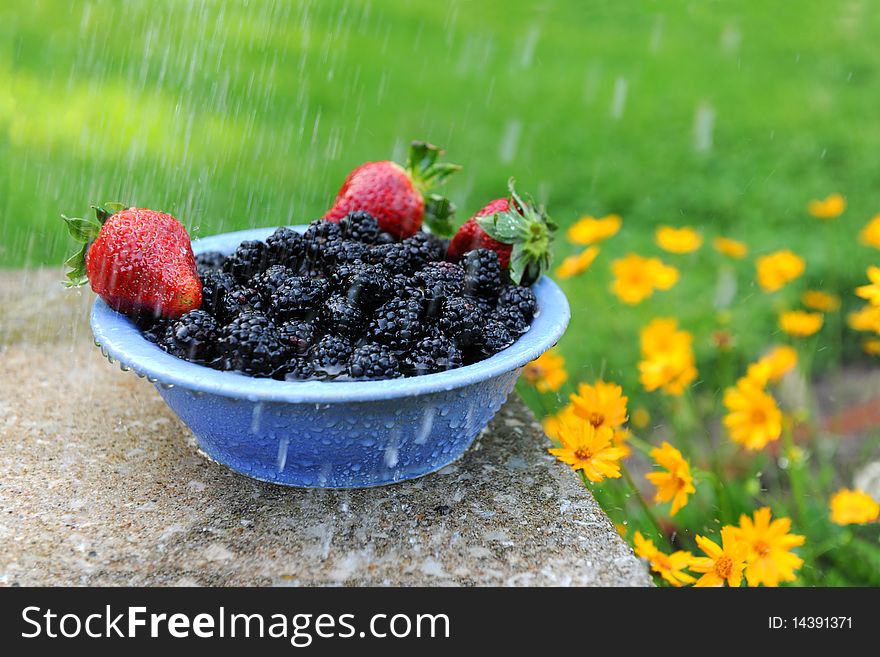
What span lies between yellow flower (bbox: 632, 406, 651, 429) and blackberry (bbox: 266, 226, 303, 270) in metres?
1.20

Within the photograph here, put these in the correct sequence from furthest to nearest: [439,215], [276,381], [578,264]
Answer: [578,264] → [439,215] → [276,381]

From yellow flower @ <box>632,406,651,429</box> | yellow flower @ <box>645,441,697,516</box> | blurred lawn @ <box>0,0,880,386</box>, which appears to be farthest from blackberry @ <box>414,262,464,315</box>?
blurred lawn @ <box>0,0,880,386</box>

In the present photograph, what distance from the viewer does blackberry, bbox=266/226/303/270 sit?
4.85 feet

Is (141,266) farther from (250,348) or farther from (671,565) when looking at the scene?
(671,565)

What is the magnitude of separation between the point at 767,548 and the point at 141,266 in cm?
106

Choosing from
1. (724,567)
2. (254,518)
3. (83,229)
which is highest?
(83,229)

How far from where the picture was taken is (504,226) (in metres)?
1.56

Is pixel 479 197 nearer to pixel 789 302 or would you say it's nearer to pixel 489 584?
pixel 789 302

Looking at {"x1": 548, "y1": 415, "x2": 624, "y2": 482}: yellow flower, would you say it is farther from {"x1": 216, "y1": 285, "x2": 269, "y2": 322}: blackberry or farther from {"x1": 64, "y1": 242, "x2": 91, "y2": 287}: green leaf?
{"x1": 64, "y1": 242, "x2": 91, "y2": 287}: green leaf

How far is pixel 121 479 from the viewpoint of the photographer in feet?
4.93

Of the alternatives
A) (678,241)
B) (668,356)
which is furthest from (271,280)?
(678,241)

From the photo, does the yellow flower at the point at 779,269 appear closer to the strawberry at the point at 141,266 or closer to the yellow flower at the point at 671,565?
the yellow flower at the point at 671,565

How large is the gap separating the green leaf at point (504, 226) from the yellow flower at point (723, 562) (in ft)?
1.91
